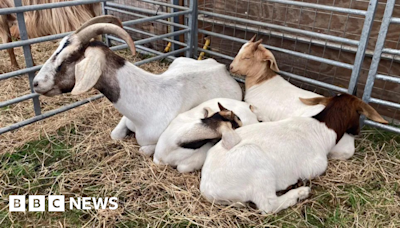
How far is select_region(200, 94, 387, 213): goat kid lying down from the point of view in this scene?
8.88 feet

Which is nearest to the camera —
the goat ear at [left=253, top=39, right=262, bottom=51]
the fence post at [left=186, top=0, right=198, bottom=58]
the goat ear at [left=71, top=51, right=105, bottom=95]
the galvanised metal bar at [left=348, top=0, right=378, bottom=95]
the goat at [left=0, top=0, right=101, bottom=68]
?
the goat ear at [left=71, top=51, right=105, bottom=95]

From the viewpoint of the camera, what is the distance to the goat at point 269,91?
3.52 metres

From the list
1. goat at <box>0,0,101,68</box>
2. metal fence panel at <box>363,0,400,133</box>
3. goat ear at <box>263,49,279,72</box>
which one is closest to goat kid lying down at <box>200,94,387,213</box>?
metal fence panel at <box>363,0,400,133</box>

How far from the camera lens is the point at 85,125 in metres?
3.95

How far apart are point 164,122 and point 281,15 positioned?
2325mm

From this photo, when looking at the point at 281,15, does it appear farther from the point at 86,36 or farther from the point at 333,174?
the point at 86,36

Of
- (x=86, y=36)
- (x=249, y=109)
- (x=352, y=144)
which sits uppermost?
(x=86, y=36)

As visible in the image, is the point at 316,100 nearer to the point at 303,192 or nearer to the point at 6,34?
the point at 303,192

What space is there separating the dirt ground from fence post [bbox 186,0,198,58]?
167cm

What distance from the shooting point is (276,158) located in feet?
9.32

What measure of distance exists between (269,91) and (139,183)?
1744 millimetres

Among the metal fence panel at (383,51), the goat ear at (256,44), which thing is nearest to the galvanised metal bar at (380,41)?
the metal fence panel at (383,51)

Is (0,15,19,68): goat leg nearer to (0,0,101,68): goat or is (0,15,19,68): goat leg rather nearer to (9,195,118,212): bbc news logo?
(0,0,101,68): goat

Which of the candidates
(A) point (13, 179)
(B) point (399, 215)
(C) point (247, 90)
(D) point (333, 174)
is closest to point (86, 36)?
(A) point (13, 179)
